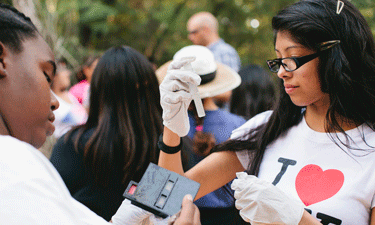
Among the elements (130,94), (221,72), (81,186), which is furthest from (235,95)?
(81,186)

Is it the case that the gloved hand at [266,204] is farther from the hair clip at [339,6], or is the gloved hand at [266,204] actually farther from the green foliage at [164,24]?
the green foliage at [164,24]

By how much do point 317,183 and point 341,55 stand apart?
0.57 metres

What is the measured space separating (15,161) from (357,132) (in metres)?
1.40

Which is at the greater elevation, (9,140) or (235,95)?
(9,140)

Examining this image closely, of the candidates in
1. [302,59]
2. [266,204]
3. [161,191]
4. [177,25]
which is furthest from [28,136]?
[177,25]

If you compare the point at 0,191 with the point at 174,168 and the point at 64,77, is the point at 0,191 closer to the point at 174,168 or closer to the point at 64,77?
the point at 174,168

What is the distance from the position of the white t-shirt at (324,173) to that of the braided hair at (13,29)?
1178mm


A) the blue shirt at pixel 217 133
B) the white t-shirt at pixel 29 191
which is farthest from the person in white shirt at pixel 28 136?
the blue shirt at pixel 217 133

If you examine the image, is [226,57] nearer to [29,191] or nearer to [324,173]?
[324,173]

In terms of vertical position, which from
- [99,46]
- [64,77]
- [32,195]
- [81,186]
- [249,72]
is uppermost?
[32,195]

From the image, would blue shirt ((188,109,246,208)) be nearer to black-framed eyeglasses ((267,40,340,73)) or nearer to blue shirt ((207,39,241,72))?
black-framed eyeglasses ((267,40,340,73))

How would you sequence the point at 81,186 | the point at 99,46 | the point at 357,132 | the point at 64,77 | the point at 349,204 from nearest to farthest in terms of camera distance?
the point at 349,204
the point at 357,132
the point at 81,186
the point at 64,77
the point at 99,46

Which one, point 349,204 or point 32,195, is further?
point 349,204

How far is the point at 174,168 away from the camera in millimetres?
1721
